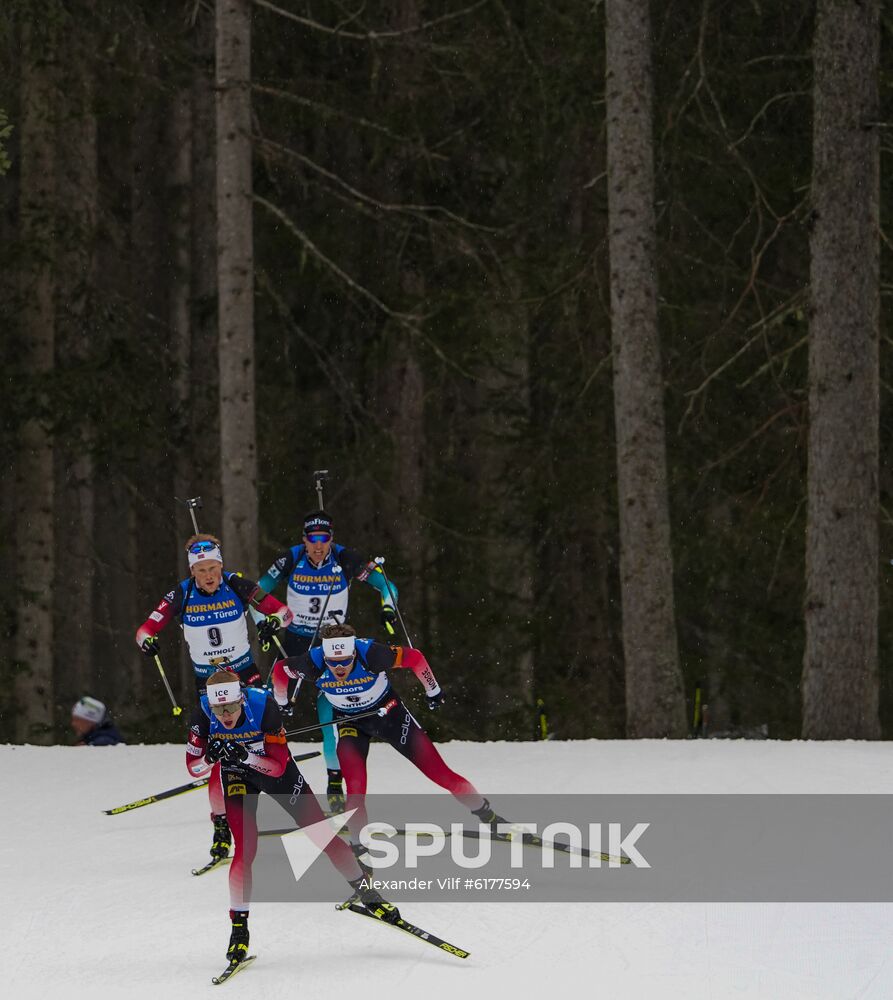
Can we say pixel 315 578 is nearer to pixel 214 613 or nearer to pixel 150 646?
pixel 214 613

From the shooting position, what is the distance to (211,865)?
1034 cm

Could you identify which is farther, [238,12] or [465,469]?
[465,469]

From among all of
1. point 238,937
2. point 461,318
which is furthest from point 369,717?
point 461,318

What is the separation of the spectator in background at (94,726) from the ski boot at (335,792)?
4.66m

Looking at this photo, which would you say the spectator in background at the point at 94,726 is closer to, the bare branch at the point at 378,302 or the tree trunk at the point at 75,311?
the tree trunk at the point at 75,311

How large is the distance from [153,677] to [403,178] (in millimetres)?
10507

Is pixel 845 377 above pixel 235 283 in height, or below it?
below

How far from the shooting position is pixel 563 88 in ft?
53.8

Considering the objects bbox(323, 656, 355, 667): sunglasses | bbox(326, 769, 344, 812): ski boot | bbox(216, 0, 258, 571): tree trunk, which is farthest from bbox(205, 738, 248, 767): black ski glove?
bbox(216, 0, 258, 571): tree trunk

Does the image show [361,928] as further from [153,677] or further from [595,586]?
[153,677]

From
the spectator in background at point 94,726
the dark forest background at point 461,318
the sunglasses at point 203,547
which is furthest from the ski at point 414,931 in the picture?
the spectator in background at point 94,726

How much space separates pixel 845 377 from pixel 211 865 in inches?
269

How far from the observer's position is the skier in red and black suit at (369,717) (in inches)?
397

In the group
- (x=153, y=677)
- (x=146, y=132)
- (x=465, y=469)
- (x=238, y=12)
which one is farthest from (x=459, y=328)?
(x=153, y=677)
